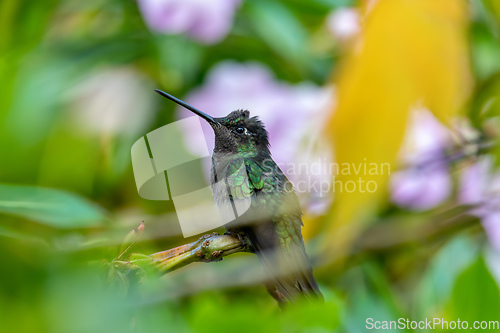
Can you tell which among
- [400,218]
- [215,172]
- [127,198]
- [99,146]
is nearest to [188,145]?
[215,172]

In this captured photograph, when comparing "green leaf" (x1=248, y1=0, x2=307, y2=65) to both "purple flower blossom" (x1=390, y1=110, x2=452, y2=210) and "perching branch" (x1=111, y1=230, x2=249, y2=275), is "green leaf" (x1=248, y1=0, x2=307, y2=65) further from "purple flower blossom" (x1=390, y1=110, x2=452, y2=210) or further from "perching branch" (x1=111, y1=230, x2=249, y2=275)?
"perching branch" (x1=111, y1=230, x2=249, y2=275)

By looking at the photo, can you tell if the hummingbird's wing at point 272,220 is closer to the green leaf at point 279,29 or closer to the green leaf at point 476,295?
the green leaf at point 476,295

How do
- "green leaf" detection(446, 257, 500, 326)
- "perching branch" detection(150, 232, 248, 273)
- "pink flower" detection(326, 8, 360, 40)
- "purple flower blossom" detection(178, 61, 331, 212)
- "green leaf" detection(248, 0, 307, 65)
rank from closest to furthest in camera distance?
"perching branch" detection(150, 232, 248, 273) < "purple flower blossom" detection(178, 61, 331, 212) < "green leaf" detection(446, 257, 500, 326) < "pink flower" detection(326, 8, 360, 40) < "green leaf" detection(248, 0, 307, 65)

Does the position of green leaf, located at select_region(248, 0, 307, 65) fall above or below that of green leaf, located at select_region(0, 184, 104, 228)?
above

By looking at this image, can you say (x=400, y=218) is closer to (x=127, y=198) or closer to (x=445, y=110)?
(x=127, y=198)

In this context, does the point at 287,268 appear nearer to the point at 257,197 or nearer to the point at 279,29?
the point at 257,197

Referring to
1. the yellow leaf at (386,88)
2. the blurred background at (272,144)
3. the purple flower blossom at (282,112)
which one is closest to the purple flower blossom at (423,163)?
the blurred background at (272,144)

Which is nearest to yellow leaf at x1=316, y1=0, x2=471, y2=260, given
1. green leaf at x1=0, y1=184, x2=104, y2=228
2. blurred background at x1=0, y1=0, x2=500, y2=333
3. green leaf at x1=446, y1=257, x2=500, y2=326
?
blurred background at x1=0, y1=0, x2=500, y2=333
